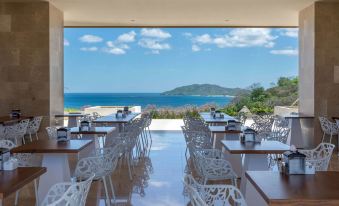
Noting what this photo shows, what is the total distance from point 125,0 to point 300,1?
379cm

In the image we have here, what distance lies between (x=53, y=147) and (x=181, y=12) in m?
7.23

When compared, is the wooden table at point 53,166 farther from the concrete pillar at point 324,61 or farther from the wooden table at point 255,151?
the concrete pillar at point 324,61

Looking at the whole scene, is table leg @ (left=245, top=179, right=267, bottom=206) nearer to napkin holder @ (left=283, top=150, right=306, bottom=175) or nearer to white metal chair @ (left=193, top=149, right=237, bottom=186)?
white metal chair @ (left=193, top=149, right=237, bottom=186)

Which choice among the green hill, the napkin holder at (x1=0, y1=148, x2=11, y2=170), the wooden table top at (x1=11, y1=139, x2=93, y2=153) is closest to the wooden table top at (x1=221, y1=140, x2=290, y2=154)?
the wooden table top at (x1=11, y1=139, x2=93, y2=153)

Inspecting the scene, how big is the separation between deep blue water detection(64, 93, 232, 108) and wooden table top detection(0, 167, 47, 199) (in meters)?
42.7

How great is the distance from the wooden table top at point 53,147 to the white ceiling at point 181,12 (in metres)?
5.59

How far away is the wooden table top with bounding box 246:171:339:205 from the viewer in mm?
2279

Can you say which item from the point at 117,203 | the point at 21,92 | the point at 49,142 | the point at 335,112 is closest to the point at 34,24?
the point at 21,92

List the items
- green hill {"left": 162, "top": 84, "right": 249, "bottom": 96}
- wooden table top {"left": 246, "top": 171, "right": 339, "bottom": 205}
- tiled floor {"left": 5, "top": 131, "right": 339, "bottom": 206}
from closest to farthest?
wooden table top {"left": 246, "top": 171, "right": 339, "bottom": 205}
tiled floor {"left": 5, "top": 131, "right": 339, "bottom": 206}
green hill {"left": 162, "top": 84, "right": 249, "bottom": 96}

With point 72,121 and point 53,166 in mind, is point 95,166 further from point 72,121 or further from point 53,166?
point 72,121

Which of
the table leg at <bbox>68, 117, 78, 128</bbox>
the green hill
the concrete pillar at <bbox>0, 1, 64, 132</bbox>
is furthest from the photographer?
the green hill

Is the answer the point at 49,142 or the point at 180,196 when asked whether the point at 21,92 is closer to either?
the point at 49,142

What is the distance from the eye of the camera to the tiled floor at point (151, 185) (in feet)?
15.7

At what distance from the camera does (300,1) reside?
950 cm
